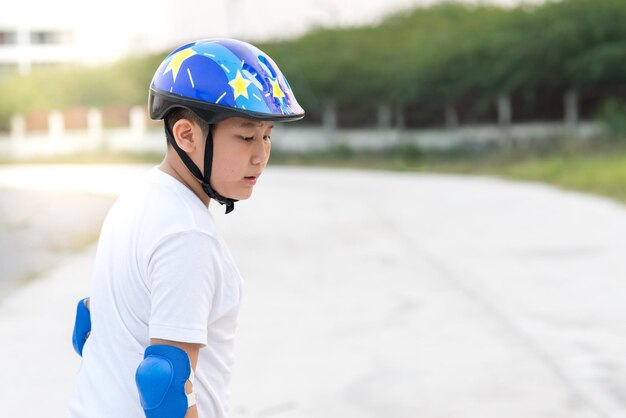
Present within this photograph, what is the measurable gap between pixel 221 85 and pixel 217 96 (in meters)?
0.03

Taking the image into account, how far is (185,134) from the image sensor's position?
2.25m

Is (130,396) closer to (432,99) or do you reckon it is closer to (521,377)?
(521,377)

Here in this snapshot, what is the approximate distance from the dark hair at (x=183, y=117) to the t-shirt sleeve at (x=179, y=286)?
0.87 ft

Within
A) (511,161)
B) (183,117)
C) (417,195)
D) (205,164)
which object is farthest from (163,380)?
(511,161)

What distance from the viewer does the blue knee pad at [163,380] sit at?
2.07 metres

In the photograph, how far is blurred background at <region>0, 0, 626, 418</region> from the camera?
20.5 feet

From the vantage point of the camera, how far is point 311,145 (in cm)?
4600

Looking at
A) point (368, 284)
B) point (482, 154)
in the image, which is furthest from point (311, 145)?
point (368, 284)

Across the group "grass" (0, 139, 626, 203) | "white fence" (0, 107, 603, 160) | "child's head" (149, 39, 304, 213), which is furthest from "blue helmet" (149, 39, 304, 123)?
"white fence" (0, 107, 603, 160)

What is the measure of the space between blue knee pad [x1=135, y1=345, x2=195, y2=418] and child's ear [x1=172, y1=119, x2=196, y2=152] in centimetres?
44

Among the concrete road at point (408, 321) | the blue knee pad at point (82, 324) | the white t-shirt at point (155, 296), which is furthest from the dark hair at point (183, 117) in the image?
the concrete road at point (408, 321)

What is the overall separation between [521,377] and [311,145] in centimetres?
4022

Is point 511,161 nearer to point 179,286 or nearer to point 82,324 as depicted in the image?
point 82,324

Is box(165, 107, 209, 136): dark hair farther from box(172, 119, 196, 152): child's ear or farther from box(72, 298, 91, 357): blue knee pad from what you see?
box(72, 298, 91, 357): blue knee pad
